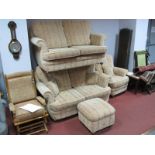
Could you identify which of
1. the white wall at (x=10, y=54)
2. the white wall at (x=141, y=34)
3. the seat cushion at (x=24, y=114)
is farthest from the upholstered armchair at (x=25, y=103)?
the white wall at (x=141, y=34)

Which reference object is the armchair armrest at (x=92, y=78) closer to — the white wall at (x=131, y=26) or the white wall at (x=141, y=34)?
the white wall at (x=131, y=26)

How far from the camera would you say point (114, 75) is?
4160 millimetres

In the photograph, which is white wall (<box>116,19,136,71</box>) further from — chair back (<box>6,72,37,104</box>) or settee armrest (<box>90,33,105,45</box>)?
chair back (<box>6,72,37,104</box>)

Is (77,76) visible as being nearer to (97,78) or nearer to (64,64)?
(97,78)

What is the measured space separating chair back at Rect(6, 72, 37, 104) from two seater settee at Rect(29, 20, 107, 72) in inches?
13.6

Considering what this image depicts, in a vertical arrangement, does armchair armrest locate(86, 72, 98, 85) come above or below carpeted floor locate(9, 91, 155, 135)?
above

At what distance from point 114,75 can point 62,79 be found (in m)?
1.45

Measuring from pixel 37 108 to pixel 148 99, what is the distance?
250 cm

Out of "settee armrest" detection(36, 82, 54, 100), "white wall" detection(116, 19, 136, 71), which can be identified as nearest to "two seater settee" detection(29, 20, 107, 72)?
"settee armrest" detection(36, 82, 54, 100)

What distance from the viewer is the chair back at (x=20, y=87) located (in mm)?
2826

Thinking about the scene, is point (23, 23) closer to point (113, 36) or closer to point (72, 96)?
point (72, 96)

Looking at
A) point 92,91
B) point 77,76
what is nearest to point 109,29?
point 77,76

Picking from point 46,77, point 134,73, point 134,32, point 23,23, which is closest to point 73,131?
point 46,77

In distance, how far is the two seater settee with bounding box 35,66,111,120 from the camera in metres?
2.89
